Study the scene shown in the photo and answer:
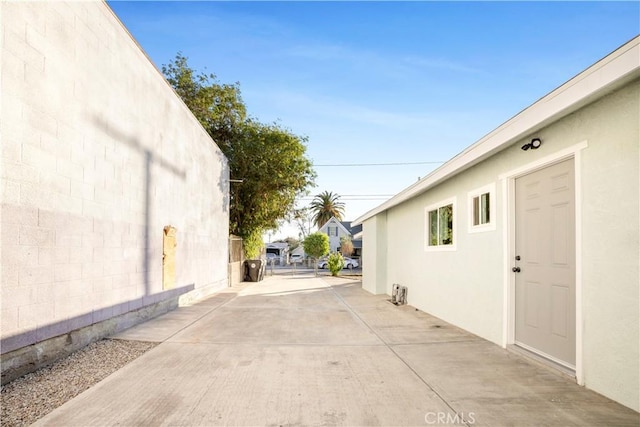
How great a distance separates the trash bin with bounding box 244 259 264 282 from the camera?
723 inches

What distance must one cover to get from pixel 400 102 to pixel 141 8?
8.09 meters

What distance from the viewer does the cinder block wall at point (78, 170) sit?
3.95m

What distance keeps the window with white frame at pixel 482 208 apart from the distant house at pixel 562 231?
0.06ft

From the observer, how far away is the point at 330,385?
3885 millimetres

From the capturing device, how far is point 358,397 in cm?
355

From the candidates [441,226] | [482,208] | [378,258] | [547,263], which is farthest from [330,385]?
[378,258]


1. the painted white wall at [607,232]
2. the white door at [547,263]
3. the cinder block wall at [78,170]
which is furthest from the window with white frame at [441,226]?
the cinder block wall at [78,170]

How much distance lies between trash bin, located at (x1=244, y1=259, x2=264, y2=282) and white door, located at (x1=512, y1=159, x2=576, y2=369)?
14.5 metres

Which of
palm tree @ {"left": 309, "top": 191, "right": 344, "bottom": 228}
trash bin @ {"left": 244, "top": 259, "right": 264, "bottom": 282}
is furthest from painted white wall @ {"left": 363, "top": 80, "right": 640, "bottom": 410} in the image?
palm tree @ {"left": 309, "top": 191, "right": 344, "bottom": 228}

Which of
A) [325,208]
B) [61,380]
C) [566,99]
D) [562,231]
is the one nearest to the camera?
[566,99]

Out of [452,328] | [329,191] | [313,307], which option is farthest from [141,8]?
[329,191]

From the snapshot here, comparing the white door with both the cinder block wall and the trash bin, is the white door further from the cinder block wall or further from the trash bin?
the trash bin

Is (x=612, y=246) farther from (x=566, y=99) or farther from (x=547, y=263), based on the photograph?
(x=566, y=99)

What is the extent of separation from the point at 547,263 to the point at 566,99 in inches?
78.7
